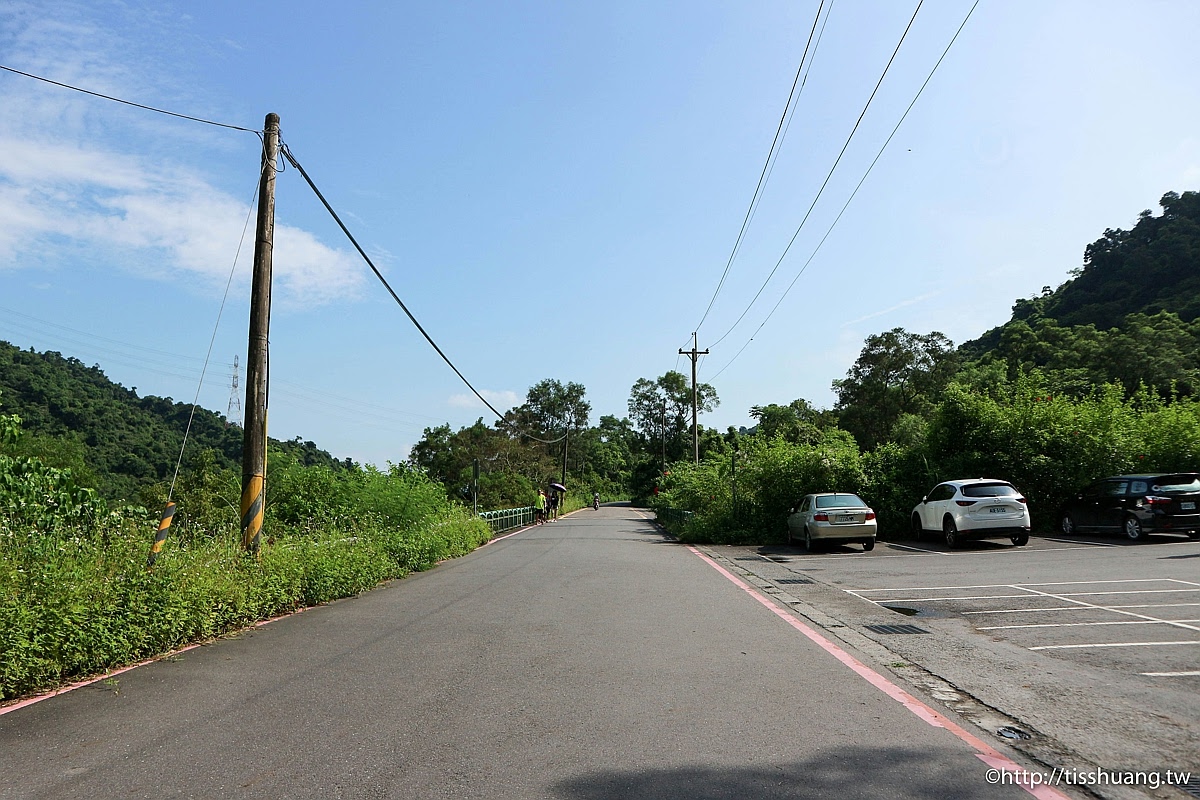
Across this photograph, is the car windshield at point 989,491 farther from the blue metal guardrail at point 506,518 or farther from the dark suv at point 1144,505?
the blue metal guardrail at point 506,518

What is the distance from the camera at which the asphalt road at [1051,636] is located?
4.99 metres

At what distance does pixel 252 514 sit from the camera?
1100 centimetres

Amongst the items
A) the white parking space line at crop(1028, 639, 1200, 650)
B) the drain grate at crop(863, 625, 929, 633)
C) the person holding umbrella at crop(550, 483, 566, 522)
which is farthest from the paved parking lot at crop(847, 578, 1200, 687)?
the person holding umbrella at crop(550, 483, 566, 522)

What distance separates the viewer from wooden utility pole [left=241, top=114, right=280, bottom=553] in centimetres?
1106

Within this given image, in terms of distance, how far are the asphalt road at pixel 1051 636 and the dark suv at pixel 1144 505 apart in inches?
62.1

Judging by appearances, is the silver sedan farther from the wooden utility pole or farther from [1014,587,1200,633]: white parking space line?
the wooden utility pole

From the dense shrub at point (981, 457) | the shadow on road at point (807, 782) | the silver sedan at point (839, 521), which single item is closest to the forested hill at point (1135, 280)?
the dense shrub at point (981, 457)

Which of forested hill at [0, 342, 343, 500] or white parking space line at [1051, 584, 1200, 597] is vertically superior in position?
forested hill at [0, 342, 343, 500]

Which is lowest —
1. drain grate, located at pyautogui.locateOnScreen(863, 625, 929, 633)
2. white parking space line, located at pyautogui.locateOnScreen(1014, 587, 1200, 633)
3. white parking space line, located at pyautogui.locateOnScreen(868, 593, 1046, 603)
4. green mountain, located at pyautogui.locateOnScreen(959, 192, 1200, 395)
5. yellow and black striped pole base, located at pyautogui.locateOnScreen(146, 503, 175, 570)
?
drain grate, located at pyautogui.locateOnScreen(863, 625, 929, 633)

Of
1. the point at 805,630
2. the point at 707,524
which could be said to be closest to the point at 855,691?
the point at 805,630

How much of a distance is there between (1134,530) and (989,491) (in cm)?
329

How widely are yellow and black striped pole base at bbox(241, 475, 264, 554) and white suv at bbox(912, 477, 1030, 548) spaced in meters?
15.5

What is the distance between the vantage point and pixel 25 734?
508 centimetres

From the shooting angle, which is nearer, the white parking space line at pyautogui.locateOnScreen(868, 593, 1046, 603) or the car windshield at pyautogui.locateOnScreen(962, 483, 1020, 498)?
the white parking space line at pyautogui.locateOnScreen(868, 593, 1046, 603)
